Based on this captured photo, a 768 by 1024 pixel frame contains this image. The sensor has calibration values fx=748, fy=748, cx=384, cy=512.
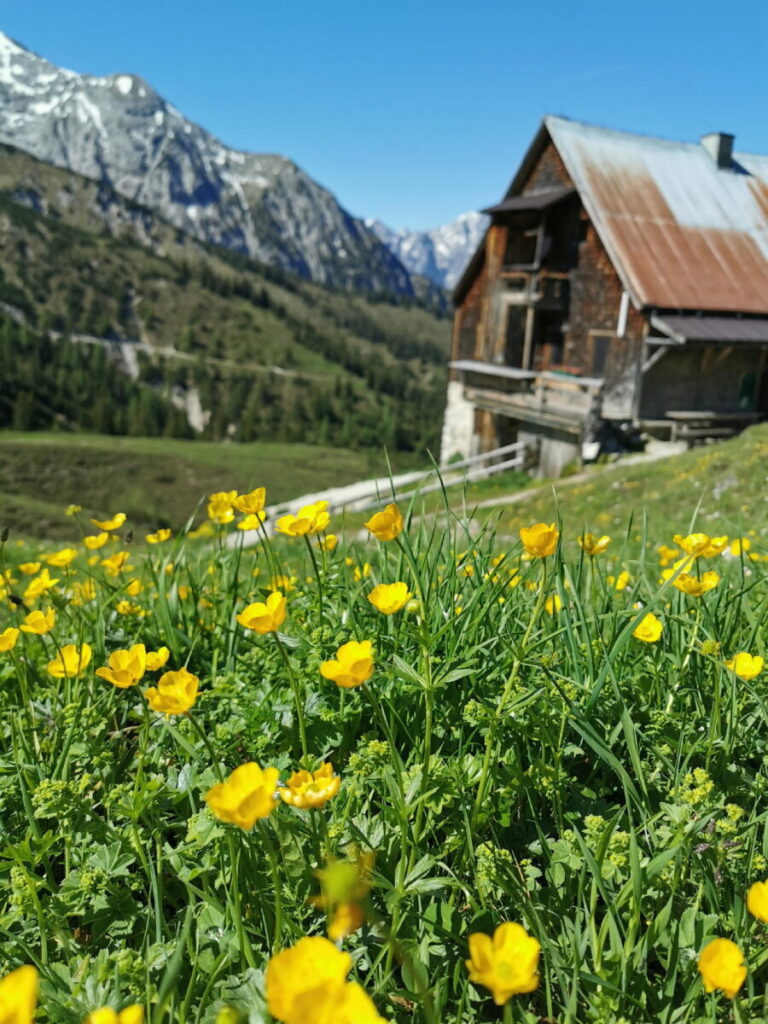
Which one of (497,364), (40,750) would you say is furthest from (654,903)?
(497,364)

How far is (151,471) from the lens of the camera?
318 feet

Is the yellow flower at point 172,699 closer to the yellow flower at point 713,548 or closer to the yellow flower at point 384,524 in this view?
the yellow flower at point 384,524

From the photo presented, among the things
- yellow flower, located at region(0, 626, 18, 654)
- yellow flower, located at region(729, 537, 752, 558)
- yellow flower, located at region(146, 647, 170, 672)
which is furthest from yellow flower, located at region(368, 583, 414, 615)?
yellow flower, located at region(729, 537, 752, 558)

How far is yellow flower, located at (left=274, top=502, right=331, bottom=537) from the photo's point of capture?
2480 mm

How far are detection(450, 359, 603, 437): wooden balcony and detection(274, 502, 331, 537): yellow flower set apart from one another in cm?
2078

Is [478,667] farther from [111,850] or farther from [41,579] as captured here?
[41,579]

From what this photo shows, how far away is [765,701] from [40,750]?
264 cm

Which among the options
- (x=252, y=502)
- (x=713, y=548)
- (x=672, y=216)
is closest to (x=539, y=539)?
(x=713, y=548)

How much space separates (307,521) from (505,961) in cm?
151

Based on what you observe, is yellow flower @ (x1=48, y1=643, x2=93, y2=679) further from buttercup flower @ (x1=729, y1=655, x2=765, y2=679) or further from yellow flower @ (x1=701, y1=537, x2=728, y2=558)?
yellow flower @ (x1=701, y1=537, x2=728, y2=558)

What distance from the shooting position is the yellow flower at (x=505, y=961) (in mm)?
1182

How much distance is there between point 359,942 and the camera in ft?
6.47

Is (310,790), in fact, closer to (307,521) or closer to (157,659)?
(307,521)

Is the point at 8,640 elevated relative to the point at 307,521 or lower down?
lower down
